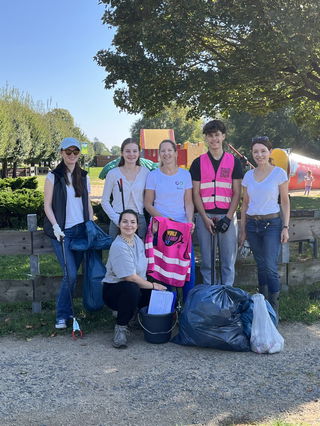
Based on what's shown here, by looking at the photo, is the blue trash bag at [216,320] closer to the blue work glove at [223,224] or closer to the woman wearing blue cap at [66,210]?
the blue work glove at [223,224]

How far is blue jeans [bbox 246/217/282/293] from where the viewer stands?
4.43 m

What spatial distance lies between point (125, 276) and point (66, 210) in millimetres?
980

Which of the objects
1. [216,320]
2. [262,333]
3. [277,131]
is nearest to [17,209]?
[216,320]

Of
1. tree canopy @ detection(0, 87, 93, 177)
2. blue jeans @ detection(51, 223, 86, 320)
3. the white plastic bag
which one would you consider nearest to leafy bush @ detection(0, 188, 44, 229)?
blue jeans @ detection(51, 223, 86, 320)

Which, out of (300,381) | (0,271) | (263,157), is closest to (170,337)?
(300,381)

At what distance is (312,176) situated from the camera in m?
23.1

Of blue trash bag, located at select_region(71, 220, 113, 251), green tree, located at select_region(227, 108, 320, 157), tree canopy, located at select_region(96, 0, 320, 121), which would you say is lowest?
blue trash bag, located at select_region(71, 220, 113, 251)

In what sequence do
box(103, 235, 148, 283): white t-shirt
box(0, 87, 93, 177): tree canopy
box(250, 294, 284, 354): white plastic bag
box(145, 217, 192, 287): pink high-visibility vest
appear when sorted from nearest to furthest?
box(250, 294, 284, 354): white plastic bag → box(103, 235, 148, 283): white t-shirt → box(145, 217, 192, 287): pink high-visibility vest → box(0, 87, 93, 177): tree canopy

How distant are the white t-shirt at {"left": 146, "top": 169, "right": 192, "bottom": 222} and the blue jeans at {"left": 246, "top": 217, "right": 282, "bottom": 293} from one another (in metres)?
0.76

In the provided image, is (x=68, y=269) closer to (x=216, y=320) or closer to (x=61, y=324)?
(x=61, y=324)

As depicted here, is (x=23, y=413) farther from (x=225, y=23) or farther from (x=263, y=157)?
(x=225, y=23)

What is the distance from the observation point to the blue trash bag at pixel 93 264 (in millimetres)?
4496

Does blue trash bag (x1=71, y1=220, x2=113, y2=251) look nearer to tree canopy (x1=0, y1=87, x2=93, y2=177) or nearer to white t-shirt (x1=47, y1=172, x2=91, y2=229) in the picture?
white t-shirt (x1=47, y1=172, x2=91, y2=229)

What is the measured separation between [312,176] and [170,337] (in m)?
20.6
